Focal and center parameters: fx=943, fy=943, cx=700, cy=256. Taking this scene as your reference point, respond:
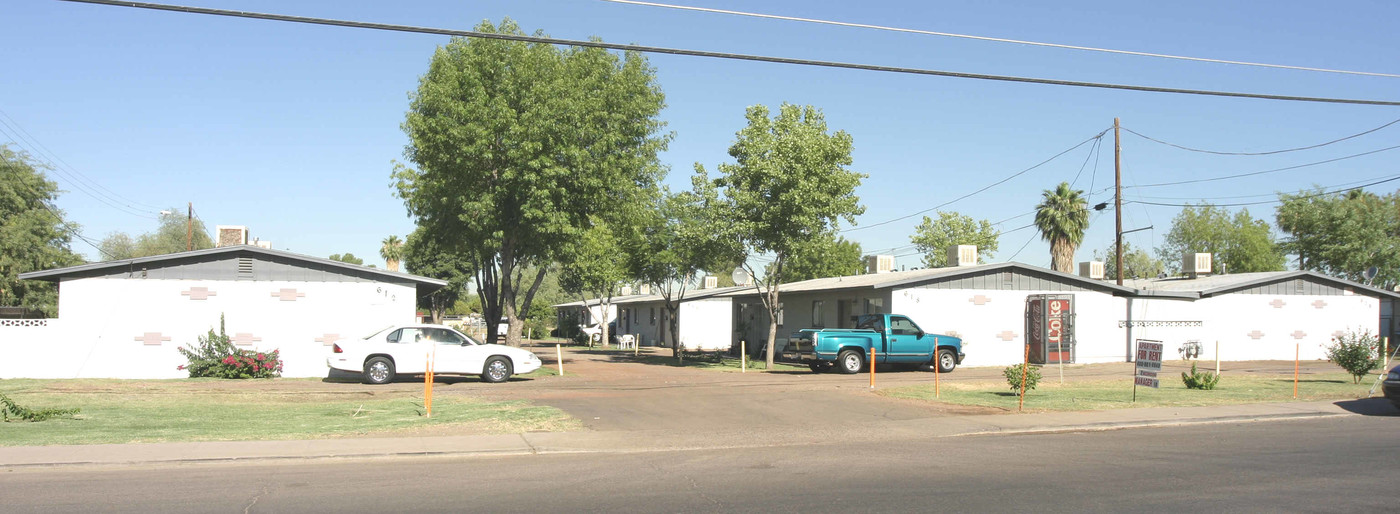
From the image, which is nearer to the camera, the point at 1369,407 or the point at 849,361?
the point at 1369,407

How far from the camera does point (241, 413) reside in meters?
15.6

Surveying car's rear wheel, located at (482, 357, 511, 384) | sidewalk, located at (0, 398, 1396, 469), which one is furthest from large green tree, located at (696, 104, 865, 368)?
sidewalk, located at (0, 398, 1396, 469)

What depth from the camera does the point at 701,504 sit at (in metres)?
8.45

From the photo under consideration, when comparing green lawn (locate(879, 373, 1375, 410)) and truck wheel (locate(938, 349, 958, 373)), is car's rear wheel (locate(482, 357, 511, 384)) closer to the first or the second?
green lawn (locate(879, 373, 1375, 410))

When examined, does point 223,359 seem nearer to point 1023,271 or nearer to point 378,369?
point 378,369

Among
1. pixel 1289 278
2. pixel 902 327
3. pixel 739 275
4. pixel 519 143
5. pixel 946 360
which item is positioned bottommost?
pixel 946 360

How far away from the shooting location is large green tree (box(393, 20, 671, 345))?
2714 cm

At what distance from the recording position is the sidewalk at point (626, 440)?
11.3 meters

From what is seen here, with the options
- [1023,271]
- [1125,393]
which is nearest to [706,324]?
[1023,271]

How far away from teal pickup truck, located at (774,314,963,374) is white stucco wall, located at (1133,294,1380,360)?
10452mm

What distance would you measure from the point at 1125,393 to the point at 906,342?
25.1 ft

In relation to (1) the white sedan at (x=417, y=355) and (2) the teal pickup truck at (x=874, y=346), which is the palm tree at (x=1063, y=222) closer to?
(2) the teal pickup truck at (x=874, y=346)

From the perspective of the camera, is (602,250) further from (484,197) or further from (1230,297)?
(1230,297)

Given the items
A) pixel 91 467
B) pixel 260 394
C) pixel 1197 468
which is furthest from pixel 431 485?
pixel 260 394
